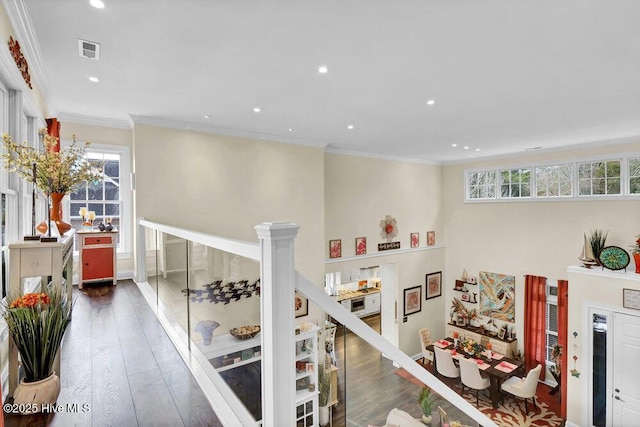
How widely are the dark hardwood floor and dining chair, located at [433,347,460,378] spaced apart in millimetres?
6087

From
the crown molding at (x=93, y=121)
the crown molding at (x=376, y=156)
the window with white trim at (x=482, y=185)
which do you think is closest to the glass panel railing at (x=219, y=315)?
the crown molding at (x=93, y=121)

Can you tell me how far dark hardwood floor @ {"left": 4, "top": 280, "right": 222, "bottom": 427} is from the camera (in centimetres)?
171

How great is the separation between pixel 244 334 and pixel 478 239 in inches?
319

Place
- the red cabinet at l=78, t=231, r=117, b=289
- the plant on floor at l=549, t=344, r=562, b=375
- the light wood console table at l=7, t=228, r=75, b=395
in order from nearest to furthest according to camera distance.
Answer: the light wood console table at l=7, t=228, r=75, b=395
the red cabinet at l=78, t=231, r=117, b=289
the plant on floor at l=549, t=344, r=562, b=375

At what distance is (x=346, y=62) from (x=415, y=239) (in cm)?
636

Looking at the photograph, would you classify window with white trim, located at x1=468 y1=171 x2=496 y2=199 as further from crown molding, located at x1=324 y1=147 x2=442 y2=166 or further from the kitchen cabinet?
the kitchen cabinet

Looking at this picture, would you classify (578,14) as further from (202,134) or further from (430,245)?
(430,245)

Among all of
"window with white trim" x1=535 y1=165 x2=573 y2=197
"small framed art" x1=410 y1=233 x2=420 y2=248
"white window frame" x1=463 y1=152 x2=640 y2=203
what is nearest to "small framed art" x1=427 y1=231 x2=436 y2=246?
"small framed art" x1=410 y1=233 x2=420 y2=248

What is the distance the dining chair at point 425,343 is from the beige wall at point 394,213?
19 centimetres

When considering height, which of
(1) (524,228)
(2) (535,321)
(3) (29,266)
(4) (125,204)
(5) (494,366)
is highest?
(4) (125,204)

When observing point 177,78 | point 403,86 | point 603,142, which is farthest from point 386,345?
point 603,142

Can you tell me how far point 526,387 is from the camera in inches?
248

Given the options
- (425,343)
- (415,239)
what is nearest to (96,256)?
(415,239)

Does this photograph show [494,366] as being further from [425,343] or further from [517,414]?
[425,343]
